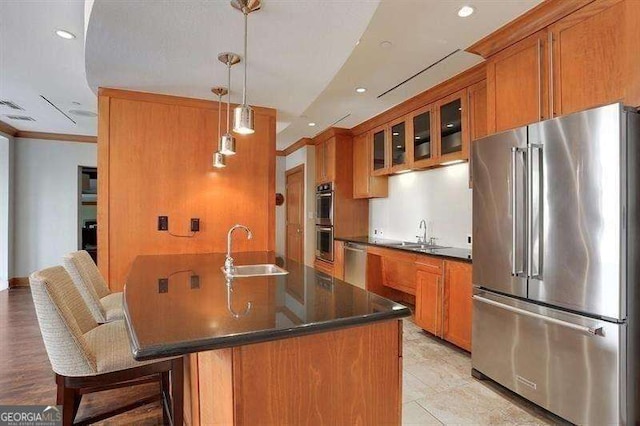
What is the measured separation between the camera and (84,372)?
4.83 feet

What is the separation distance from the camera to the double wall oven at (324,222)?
5588mm

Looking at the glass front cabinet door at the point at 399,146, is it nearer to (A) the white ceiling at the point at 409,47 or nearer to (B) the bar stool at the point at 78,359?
(A) the white ceiling at the point at 409,47

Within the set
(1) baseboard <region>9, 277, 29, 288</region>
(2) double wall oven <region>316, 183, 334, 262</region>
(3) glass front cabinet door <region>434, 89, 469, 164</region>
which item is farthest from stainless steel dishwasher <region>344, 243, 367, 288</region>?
(1) baseboard <region>9, 277, 29, 288</region>

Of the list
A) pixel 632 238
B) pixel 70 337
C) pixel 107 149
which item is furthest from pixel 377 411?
pixel 107 149

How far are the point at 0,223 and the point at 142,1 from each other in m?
5.82

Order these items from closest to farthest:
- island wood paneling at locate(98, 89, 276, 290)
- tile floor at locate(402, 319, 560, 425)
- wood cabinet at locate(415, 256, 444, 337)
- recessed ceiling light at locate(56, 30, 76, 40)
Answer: tile floor at locate(402, 319, 560, 425)
recessed ceiling light at locate(56, 30, 76, 40)
island wood paneling at locate(98, 89, 276, 290)
wood cabinet at locate(415, 256, 444, 337)

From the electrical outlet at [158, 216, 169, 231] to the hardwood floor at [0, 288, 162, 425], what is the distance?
135 cm

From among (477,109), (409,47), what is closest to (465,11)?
(409,47)

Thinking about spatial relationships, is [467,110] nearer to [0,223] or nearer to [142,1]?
[142,1]

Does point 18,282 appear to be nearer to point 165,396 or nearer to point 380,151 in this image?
point 165,396

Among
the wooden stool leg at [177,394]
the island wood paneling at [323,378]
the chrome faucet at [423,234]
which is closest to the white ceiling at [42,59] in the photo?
the wooden stool leg at [177,394]

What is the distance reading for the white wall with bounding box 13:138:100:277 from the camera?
5.79m

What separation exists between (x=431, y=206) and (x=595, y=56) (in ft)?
7.99

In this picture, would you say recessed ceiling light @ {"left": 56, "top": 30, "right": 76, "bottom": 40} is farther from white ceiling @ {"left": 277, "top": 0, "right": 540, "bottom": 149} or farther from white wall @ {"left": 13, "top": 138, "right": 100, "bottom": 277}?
white wall @ {"left": 13, "top": 138, "right": 100, "bottom": 277}
